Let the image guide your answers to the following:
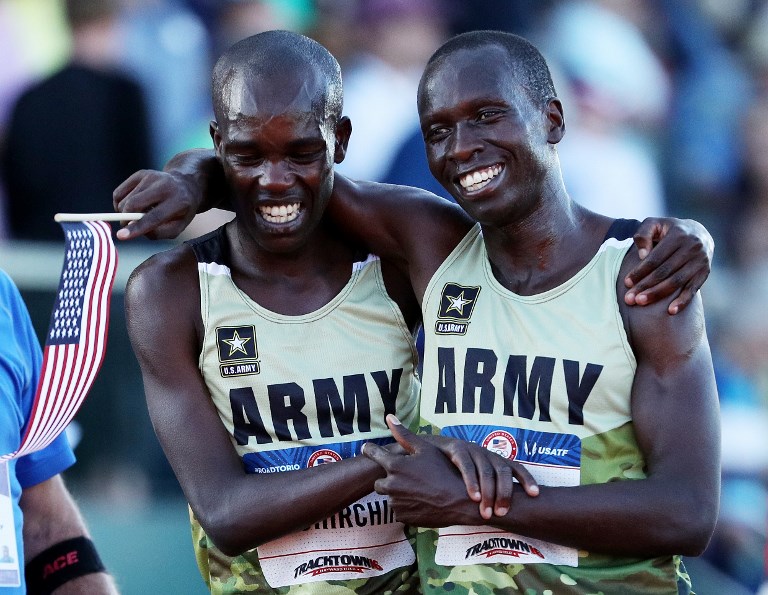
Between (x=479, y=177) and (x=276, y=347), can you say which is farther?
(x=276, y=347)

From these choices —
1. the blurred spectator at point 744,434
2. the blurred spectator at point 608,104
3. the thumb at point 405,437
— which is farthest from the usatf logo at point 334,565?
the blurred spectator at point 608,104

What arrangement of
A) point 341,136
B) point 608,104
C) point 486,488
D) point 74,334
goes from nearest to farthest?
point 486,488 → point 74,334 → point 341,136 → point 608,104

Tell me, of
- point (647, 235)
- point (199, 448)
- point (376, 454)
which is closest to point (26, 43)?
point (199, 448)

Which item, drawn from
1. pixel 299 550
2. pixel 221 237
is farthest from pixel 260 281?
pixel 299 550

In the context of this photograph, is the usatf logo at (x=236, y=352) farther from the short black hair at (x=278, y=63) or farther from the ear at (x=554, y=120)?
the ear at (x=554, y=120)

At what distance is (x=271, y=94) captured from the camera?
10.9ft

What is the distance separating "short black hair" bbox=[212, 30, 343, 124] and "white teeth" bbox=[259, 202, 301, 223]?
0.87ft

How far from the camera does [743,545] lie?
6398 millimetres

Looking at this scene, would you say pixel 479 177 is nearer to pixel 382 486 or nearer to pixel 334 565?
pixel 382 486

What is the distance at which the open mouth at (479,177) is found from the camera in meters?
3.32

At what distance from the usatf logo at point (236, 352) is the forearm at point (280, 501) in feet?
1.00

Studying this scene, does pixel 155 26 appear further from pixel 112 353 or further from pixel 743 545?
pixel 743 545

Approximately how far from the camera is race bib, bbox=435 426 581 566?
3.21 m

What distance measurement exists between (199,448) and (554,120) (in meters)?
1.27
